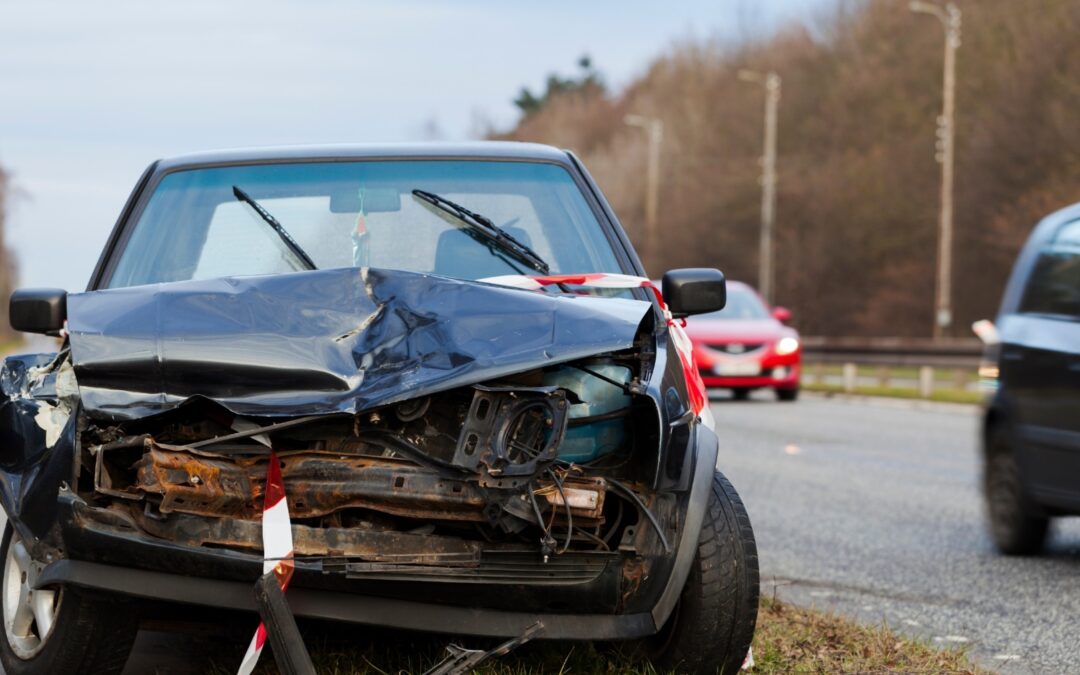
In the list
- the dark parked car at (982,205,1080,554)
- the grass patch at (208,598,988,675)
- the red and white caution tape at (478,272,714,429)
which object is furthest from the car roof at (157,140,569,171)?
the dark parked car at (982,205,1080,554)

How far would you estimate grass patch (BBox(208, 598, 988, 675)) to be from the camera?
4.87 m

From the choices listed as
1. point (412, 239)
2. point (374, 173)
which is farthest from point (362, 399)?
point (374, 173)

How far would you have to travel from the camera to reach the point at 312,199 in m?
5.56

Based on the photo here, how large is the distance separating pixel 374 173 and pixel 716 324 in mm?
18227

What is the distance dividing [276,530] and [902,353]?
3357 cm

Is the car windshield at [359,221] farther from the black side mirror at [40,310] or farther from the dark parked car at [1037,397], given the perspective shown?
the dark parked car at [1037,397]

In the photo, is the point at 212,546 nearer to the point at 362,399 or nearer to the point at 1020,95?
the point at 362,399

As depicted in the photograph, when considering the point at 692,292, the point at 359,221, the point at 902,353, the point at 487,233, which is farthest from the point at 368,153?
the point at 902,353

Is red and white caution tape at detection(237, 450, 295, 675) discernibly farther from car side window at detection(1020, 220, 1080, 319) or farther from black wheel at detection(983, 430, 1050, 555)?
black wheel at detection(983, 430, 1050, 555)

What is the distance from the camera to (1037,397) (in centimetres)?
823

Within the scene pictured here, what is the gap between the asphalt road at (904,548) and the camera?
6492 millimetres

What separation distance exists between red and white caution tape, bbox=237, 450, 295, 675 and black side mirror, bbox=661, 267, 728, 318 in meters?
1.67

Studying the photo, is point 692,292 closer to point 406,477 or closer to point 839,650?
point 839,650

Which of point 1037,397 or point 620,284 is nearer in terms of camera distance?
point 620,284
